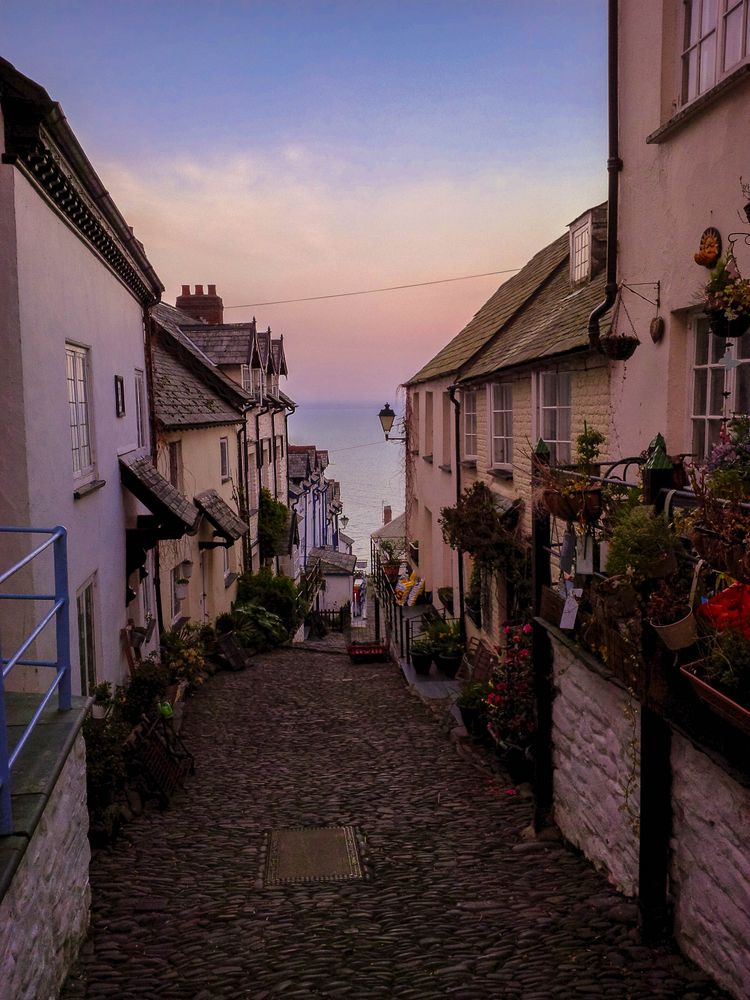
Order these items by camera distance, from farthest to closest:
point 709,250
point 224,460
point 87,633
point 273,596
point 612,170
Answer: point 273,596, point 224,460, point 87,633, point 612,170, point 709,250

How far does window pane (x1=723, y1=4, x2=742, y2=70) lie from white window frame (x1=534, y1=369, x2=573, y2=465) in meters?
4.20

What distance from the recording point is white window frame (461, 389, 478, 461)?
51.5 feet

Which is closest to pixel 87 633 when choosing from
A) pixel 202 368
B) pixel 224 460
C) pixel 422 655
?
pixel 422 655

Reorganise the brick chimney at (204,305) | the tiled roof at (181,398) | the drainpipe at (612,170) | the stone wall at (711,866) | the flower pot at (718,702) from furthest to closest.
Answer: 1. the brick chimney at (204,305)
2. the tiled roof at (181,398)
3. the drainpipe at (612,170)
4. the stone wall at (711,866)
5. the flower pot at (718,702)

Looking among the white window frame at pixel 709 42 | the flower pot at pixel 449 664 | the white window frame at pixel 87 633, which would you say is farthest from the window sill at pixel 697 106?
the flower pot at pixel 449 664

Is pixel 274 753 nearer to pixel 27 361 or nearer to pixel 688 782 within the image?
pixel 27 361

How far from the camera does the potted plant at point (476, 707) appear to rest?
400 inches

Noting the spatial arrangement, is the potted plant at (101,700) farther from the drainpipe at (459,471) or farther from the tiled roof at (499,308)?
the tiled roof at (499,308)

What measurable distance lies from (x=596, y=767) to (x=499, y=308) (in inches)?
519

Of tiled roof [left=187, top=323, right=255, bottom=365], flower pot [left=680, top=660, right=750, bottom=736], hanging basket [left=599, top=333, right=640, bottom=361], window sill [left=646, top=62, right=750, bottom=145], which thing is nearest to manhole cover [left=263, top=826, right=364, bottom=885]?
flower pot [left=680, top=660, right=750, bottom=736]

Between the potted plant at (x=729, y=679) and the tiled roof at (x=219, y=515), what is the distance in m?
13.9

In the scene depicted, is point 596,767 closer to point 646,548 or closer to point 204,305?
point 646,548

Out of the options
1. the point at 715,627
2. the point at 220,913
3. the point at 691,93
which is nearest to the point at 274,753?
the point at 220,913

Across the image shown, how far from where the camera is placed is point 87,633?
9.07 meters
